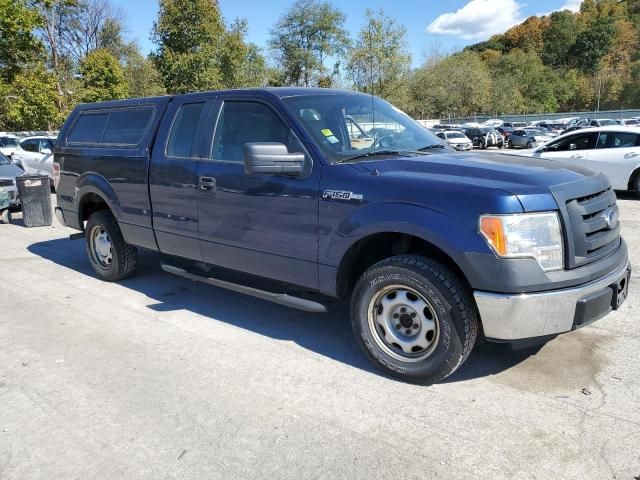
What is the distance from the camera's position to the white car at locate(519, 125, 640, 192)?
37.1 feet

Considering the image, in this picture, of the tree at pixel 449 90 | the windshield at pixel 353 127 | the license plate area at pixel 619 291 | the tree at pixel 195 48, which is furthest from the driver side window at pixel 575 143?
the tree at pixel 449 90

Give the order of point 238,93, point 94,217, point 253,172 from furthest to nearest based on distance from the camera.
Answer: point 94,217, point 238,93, point 253,172

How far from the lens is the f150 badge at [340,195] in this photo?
11.7 feet

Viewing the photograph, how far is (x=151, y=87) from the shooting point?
4944cm

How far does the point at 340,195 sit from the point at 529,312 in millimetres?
1399

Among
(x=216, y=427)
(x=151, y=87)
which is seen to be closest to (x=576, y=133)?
(x=216, y=427)

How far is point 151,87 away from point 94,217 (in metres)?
47.3

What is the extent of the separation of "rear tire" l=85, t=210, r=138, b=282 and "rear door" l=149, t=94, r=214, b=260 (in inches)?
36.2

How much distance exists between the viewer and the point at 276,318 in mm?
4906

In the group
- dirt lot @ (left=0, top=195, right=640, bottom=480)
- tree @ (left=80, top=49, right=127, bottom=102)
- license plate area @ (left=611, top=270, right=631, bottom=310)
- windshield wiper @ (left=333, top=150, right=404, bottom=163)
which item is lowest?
dirt lot @ (left=0, top=195, right=640, bottom=480)

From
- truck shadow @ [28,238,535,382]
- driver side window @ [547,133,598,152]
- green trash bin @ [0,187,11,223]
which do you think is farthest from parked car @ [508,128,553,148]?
truck shadow @ [28,238,535,382]

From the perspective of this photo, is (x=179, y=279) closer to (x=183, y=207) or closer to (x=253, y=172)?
(x=183, y=207)

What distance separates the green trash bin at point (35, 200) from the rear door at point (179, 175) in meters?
5.87

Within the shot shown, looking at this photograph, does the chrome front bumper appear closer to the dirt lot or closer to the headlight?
the headlight
